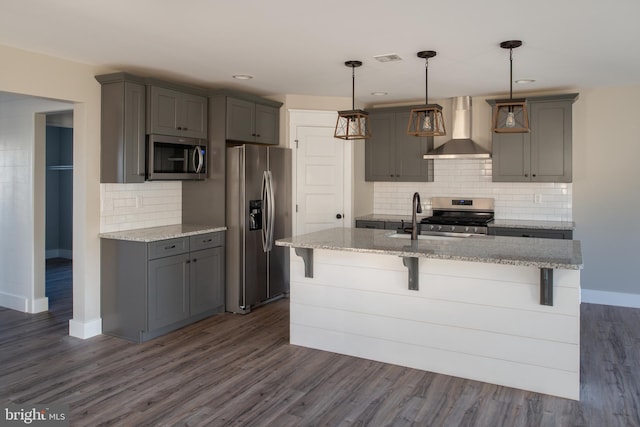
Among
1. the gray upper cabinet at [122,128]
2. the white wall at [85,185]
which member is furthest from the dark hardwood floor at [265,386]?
the gray upper cabinet at [122,128]

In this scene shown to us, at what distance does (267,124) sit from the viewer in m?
5.68

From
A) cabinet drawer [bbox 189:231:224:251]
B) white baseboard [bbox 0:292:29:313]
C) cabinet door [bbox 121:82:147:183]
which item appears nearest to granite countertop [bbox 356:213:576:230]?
cabinet drawer [bbox 189:231:224:251]

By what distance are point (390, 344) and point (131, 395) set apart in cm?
187

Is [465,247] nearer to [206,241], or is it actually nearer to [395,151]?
[206,241]

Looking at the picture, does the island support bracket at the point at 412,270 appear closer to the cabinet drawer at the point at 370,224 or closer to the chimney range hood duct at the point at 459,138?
the cabinet drawer at the point at 370,224

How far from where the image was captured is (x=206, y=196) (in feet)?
17.1

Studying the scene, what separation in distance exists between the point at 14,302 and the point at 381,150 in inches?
182

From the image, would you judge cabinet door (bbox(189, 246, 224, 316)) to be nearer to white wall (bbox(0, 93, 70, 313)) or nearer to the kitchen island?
the kitchen island

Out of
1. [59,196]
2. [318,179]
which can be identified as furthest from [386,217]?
[59,196]

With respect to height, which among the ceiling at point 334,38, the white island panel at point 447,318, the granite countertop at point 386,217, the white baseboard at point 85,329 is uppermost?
the ceiling at point 334,38

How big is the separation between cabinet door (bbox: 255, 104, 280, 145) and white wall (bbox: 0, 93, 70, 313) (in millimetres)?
2161

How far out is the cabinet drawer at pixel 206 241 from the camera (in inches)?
185

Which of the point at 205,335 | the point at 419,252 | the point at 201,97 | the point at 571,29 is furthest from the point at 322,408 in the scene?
the point at 201,97

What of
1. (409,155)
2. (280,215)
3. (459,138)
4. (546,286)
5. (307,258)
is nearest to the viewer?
(546,286)
